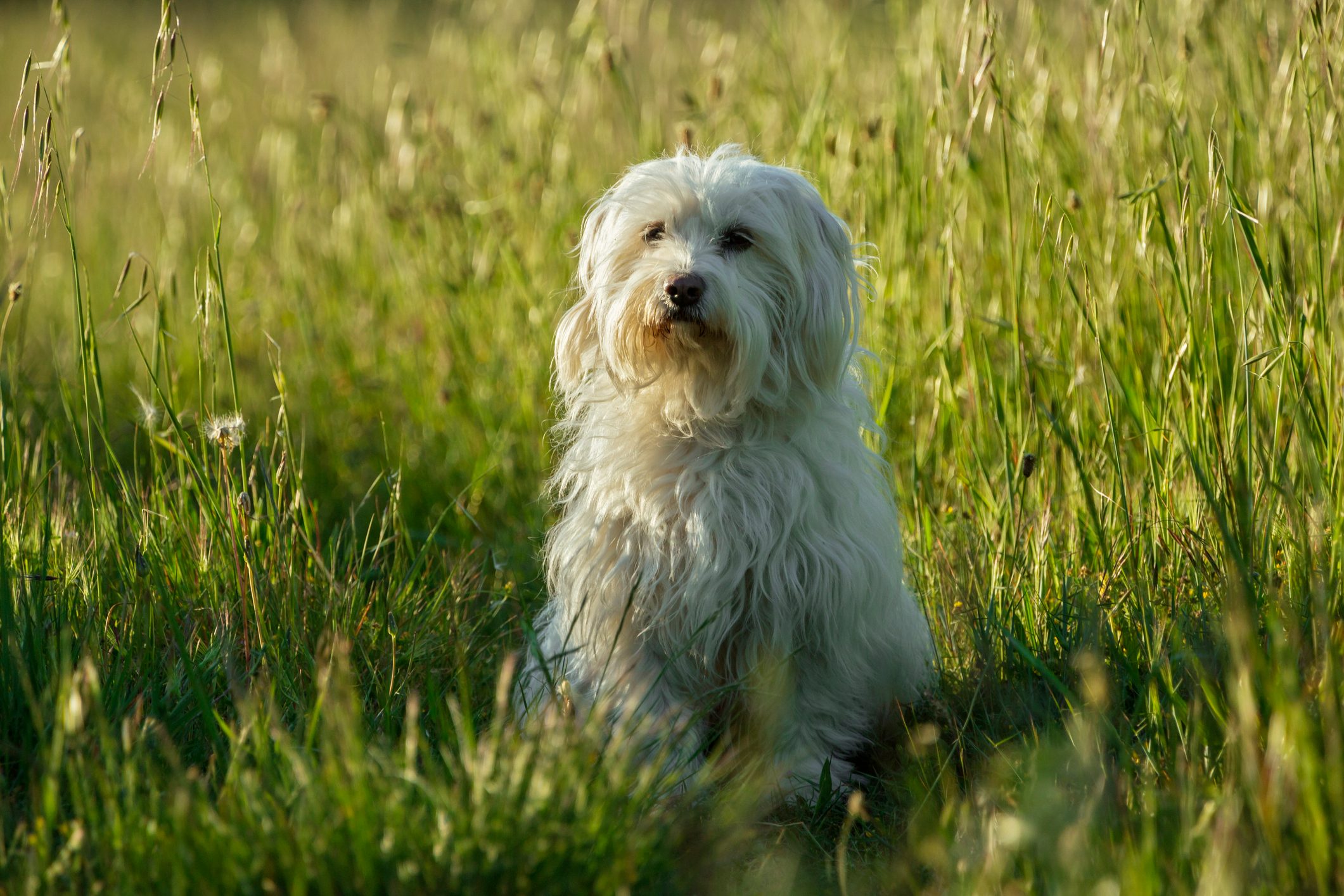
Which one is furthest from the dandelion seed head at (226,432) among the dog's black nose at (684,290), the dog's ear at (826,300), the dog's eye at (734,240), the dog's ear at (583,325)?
the dog's ear at (826,300)

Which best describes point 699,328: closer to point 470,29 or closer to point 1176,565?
point 1176,565

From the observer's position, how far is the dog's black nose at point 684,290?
2588 millimetres

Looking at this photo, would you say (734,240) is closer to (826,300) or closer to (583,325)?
(826,300)

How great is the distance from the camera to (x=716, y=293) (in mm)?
2598

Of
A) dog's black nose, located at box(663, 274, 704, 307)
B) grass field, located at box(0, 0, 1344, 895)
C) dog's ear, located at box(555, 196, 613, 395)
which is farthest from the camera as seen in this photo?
dog's ear, located at box(555, 196, 613, 395)

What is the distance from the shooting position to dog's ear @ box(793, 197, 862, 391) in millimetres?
2773

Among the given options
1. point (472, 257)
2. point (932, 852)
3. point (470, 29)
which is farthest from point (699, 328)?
point (470, 29)

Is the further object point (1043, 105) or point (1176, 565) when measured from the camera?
point (1043, 105)

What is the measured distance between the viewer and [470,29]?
298 inches

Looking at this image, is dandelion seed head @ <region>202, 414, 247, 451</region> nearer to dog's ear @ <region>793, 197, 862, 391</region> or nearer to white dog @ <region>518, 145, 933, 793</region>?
white dog @ <region>518, 145, 933, 793</region>

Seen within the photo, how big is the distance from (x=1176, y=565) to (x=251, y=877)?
2.11 metres

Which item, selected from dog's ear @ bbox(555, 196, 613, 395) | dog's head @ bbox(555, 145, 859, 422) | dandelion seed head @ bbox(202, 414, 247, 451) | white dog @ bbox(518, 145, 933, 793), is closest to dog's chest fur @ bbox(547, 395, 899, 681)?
white dog @ bbox(518, 145, 933, 793)

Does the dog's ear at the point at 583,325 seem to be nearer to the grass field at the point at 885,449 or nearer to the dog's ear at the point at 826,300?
the dog's ear at the point at 826,300

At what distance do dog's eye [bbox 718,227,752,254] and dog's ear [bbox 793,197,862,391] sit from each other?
133mm
